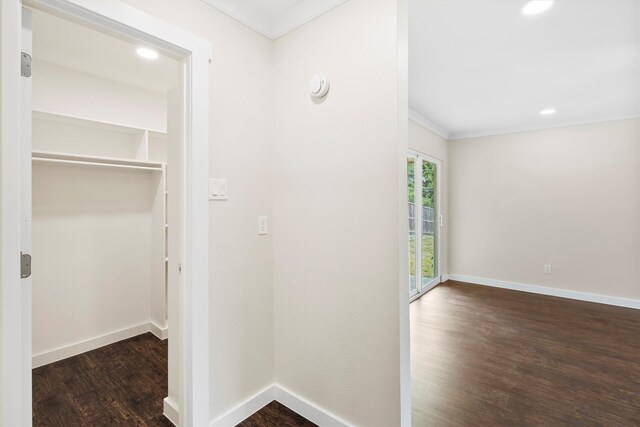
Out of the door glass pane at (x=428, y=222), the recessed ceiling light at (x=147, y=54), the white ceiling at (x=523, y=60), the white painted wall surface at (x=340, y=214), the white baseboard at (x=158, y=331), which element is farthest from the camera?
the door glass pane at (x=428, y=222)

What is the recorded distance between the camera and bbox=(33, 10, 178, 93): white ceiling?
1.97 m

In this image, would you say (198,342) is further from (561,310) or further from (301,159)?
(561,310)

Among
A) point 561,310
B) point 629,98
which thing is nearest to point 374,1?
point 629,98

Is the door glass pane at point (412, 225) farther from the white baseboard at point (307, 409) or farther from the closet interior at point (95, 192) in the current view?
the closet interior at point (95, 192)

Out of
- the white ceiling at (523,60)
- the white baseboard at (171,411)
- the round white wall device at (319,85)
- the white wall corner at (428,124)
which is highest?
the white wall corner at (428,124)

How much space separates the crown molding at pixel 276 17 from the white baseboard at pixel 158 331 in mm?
2757

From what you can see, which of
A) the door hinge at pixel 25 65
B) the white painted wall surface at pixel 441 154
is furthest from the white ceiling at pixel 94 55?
the white painted wall surface at pixel 441 154

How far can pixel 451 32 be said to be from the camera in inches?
83.8

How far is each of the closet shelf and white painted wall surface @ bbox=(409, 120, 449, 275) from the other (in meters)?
3.41

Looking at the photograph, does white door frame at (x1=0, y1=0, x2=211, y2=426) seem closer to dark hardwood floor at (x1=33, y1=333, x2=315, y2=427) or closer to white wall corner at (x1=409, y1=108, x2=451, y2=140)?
dark hardwood floor at (x1=33, y1=333, x2=315, y2=427)

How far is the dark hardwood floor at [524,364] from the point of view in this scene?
1.94 meters

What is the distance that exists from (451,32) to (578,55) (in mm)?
1245

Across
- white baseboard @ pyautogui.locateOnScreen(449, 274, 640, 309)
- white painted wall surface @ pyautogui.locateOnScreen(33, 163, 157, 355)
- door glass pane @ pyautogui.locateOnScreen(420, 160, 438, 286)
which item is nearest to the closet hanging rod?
white painted wall surface @ pyautogui.locateOnScreen(33, 163, 157, 355)

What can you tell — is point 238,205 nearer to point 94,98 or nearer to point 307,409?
point 307,409
